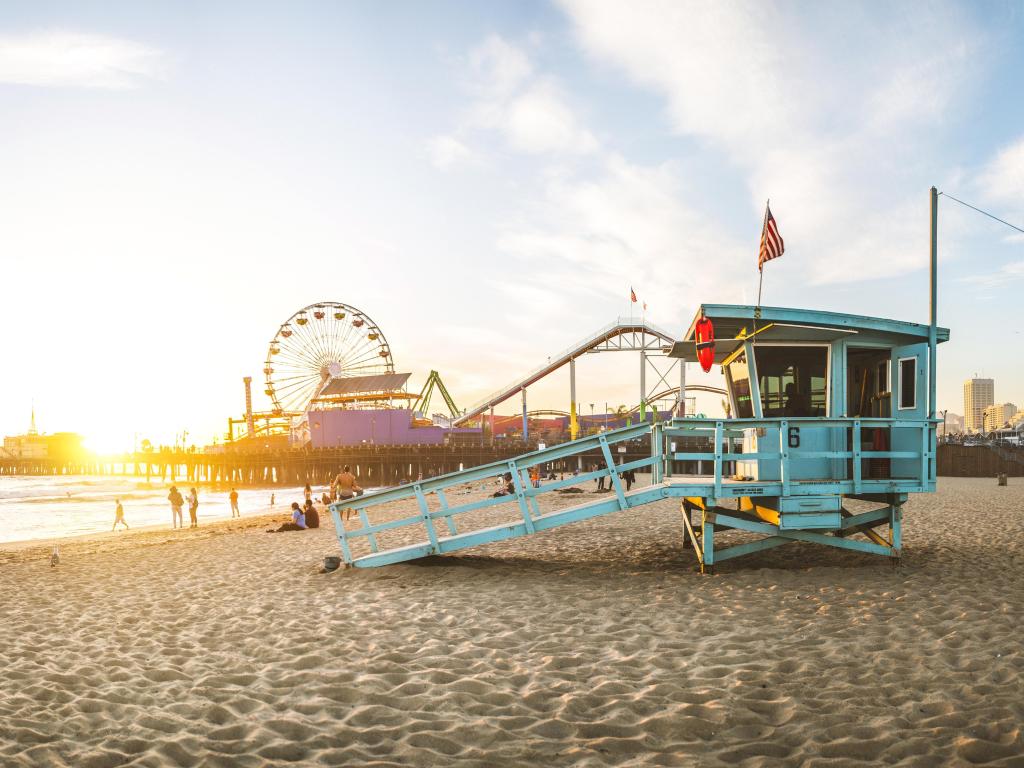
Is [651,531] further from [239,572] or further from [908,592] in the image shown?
[239,572]

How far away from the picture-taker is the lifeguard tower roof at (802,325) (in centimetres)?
901

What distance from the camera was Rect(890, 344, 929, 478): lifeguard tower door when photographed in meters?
8.98

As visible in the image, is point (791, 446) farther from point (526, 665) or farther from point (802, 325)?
point (526, 665)

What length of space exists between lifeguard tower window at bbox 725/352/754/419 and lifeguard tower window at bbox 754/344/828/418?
21cm

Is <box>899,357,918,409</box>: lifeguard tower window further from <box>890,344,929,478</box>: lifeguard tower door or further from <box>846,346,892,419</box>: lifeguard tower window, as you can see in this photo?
<box>846,346,892,419</box>: lifeguard tower window

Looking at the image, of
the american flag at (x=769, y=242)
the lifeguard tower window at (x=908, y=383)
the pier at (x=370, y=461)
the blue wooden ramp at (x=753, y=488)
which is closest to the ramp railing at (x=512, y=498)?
the blue wooden ramp at (x=753, y=488)

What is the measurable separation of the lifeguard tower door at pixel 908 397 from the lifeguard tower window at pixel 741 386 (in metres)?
1.94

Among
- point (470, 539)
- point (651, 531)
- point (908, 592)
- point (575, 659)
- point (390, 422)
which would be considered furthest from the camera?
point (390, 422)

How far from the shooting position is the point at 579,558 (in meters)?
10.1

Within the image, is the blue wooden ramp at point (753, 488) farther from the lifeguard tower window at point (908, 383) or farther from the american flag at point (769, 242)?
the american flag at point (769, 242)

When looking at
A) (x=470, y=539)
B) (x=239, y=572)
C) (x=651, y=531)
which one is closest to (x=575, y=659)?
(x=470, y=539)

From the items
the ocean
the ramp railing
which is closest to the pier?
the ocean

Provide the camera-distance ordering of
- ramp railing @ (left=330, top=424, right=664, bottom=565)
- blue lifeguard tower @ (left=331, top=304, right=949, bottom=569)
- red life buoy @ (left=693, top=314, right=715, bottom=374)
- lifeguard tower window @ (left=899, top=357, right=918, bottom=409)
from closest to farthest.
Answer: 1. blue lifeguard tower @ (left=331, top=304, right=949, bottom=569)
2. ramp railing @ (left=330, top=424, right=664, bottom=565)
3. lifeguard tower window @ (left=899, top=357, right=918, bottom=409)
4. red life buoy @ (left=693, top=314, right=715, bottom=374)

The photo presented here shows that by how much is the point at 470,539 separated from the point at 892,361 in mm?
6659
